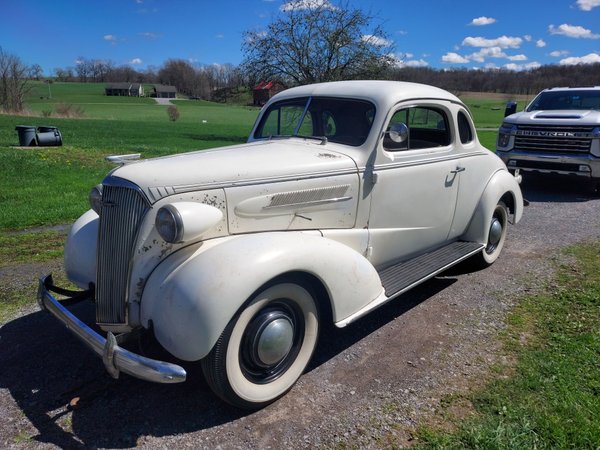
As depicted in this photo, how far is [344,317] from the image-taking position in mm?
3092

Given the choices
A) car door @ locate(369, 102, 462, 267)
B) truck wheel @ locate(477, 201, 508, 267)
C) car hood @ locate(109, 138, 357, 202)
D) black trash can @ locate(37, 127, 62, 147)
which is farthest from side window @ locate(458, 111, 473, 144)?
black trash can @ locate(37, 127, 62, 147)

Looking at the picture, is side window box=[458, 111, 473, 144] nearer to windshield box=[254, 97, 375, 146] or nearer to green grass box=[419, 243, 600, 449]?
windshield box=[254, 97, 375, 146]

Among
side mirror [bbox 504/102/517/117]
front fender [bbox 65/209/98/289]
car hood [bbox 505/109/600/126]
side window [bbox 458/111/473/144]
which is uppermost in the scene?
side mirror [bbox 504/102/517/117]

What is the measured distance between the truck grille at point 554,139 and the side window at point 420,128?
564 cm

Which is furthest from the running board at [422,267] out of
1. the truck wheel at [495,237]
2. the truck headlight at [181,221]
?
the truck headlight at [181,221]

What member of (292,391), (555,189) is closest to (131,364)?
(292,391)

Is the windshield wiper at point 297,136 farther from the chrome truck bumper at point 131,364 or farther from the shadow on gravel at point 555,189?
the shadow on gravel at point 555,189

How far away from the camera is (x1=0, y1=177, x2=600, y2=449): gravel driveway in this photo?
262 centimetres

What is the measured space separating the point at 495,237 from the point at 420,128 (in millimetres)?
1756

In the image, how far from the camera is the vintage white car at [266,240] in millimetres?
2580

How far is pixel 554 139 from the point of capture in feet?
29.7

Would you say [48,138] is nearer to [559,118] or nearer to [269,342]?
[559,118]

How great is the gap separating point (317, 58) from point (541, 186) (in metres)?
13.3

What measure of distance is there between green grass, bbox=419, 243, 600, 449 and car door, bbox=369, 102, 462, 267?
1.10 metres
